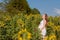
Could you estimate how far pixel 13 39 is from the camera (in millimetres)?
8844

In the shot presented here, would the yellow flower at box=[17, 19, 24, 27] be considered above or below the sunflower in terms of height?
above

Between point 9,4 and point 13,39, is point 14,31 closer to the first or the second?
point 13,39

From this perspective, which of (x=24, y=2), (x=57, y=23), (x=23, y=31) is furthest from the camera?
(x=24, y=2)

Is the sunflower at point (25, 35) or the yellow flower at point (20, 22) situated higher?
the yellow flower at point (20, 22)

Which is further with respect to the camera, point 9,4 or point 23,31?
point 9,4

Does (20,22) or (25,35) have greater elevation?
(20,22)

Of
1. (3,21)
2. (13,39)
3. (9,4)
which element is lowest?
(13,39)

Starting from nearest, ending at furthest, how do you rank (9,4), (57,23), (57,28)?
(57,28)
(57,23)
(9,4)

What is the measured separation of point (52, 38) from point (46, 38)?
0.65 feet

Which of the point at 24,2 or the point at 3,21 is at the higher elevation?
the point at 24,2

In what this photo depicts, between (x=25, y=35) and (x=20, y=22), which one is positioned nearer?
(x=25, y=35)

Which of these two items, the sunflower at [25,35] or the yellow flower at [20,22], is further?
the yellow flower at [20,22]

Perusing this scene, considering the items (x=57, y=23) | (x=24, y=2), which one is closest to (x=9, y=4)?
(x=24, y=2)

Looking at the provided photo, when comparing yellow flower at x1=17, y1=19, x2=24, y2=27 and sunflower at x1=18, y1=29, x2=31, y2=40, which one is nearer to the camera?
sunflower at x1=18, y1=29, x2=31, y2=40
